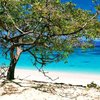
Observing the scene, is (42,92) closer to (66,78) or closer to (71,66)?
(66,78)

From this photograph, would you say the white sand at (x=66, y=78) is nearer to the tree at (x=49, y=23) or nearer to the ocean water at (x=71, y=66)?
the ocean water at (x=71, y=66)

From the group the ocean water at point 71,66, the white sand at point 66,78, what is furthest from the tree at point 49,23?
the ocean water at point 71,66

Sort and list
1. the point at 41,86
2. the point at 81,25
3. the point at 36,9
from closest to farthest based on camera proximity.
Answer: the point at 36,9
the point at 81,25
the point at 41,86

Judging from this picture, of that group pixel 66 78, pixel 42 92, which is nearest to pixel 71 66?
pixel 66 78

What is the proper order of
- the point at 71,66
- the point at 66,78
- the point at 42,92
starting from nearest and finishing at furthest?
the point at 42,92 < the point at 66,78 < the point at 71,66

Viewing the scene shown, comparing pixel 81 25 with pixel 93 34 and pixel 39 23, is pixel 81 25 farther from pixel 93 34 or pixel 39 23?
pixel 39 23

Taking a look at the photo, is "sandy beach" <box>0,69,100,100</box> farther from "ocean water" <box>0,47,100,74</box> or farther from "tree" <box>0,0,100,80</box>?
"ocean water" <box>0,47,100,74</box>

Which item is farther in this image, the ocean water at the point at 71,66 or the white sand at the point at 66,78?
the ocean water at the point at 71,66

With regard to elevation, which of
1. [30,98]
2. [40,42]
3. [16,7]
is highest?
[16,7]

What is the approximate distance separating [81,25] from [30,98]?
3.09 meters

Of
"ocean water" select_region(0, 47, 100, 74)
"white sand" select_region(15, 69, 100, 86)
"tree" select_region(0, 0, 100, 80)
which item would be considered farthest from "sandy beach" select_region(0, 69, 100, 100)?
"ocean water" select_region(0, 47, 100, 74)

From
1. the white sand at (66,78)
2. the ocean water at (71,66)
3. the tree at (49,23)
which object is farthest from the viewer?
the ocean water at (71,66)

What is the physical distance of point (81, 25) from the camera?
41.3 ft

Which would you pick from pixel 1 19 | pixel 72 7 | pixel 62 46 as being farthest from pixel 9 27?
pixel 72 7
